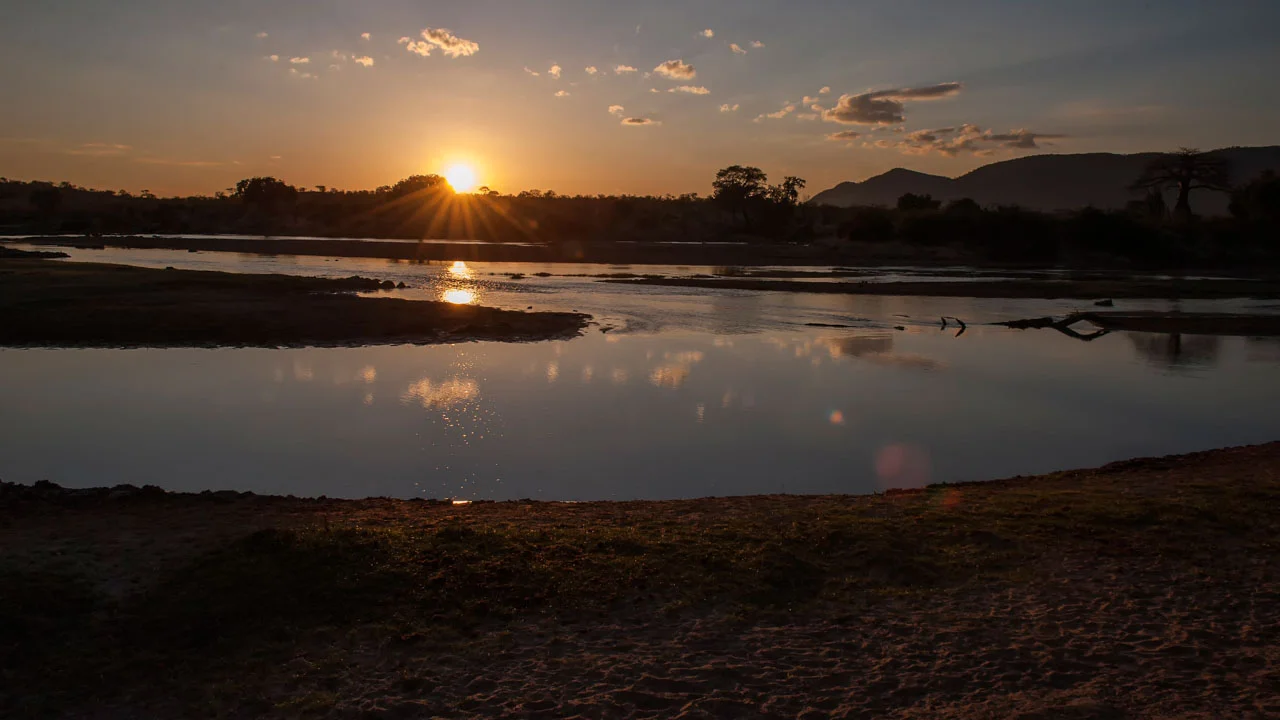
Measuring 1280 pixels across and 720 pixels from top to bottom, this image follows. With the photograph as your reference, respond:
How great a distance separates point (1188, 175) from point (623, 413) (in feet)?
353

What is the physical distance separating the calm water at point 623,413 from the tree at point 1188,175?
84.7 meters

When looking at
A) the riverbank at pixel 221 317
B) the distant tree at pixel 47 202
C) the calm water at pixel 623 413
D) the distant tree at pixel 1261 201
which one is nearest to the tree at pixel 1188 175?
the distant tree at pixel 1261 201

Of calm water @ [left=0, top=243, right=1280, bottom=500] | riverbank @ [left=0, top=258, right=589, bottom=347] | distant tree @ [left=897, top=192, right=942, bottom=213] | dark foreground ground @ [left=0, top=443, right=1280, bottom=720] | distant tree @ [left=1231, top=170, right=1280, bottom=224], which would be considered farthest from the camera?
distant tree @ [left=897, top=192, right=942, bottom=213]

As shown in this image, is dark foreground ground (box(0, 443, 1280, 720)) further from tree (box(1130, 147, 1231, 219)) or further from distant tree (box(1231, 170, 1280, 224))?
tree (box(1130, 147, 1231, 219))

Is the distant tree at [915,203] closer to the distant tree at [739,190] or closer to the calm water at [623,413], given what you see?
the distant tree at [739,190]

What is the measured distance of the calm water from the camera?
39.5ft

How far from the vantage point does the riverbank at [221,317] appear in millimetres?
23812

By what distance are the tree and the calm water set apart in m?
84.7

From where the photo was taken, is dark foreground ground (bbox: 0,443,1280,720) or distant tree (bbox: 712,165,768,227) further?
distant tree (bbox: 712,165,768,227)

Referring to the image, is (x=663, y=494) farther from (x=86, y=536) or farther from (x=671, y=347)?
(x=671, y=347)

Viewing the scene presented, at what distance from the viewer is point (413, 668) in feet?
20.0

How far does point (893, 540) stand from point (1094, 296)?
134ft

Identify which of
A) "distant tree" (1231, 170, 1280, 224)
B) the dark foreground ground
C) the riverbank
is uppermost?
"distant tree" (1231, 170, 1280, 224)

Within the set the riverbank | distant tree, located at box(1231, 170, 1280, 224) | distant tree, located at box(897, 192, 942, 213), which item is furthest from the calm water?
distant tree, located at box(897, 192, 942, 213)
